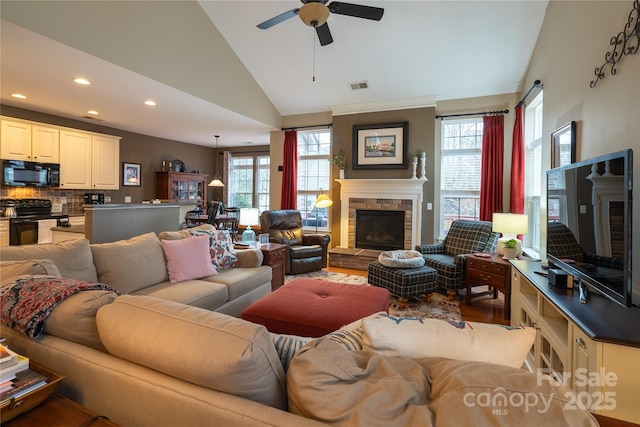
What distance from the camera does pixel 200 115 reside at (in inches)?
201

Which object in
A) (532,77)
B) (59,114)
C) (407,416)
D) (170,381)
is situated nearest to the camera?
(407,416)

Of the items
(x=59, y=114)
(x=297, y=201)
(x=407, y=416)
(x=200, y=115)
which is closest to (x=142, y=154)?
(x=59, y=114)

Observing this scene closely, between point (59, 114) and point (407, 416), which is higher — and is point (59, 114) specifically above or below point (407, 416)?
above

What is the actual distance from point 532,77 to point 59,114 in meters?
7.27

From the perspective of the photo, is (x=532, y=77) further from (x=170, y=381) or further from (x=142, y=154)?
(x=142, y=154)

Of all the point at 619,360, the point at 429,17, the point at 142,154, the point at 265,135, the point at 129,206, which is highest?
the point at 429,17

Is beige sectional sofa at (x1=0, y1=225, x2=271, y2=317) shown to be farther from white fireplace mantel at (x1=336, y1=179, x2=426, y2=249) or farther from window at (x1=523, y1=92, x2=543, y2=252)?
window at (x1=523, y1=92, x2=543, y2=252)

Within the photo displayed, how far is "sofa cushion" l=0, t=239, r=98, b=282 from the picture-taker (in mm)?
1881

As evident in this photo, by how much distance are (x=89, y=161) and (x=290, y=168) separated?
3.68m

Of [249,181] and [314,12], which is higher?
[314,12]

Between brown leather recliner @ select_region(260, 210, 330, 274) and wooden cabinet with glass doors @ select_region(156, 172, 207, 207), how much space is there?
2.80 meters

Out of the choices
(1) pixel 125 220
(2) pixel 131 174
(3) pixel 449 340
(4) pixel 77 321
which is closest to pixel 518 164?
(3) pixel 449 340

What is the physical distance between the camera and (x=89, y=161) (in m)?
5.52

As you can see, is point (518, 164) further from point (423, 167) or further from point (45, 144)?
point (45, 144)
